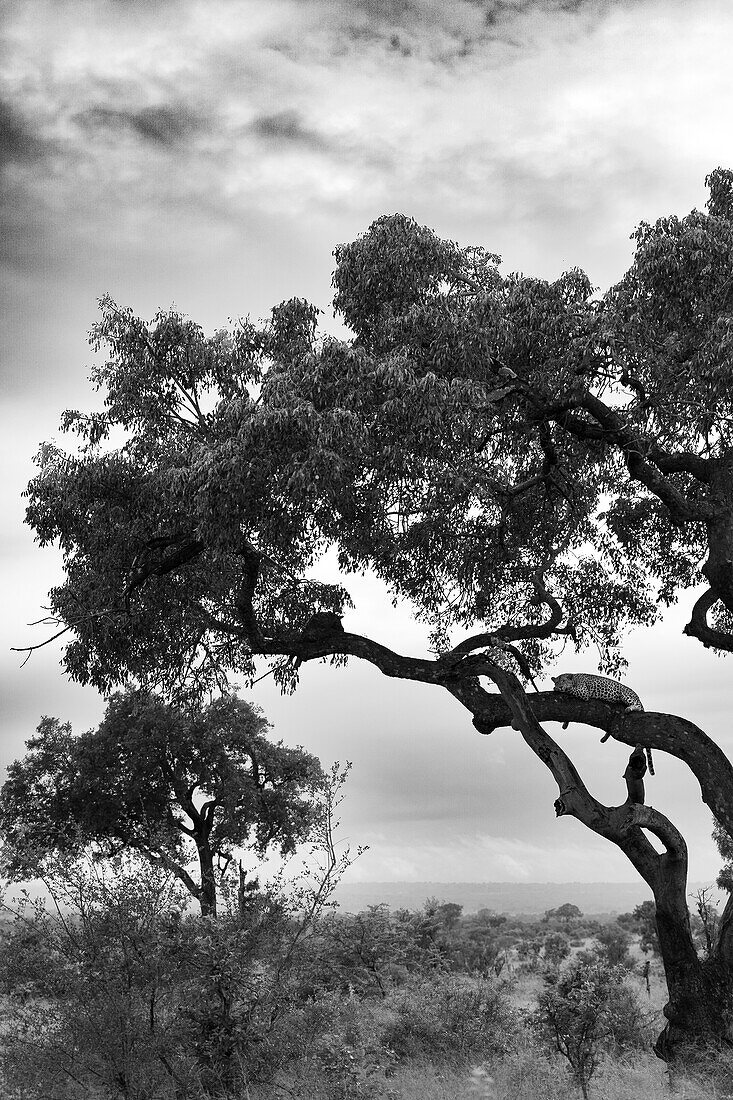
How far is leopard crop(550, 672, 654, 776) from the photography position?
13914 mm

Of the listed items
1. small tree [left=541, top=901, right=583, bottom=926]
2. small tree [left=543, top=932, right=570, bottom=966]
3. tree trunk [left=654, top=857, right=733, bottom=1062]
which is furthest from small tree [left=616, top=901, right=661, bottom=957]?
tree trunk [left=654, top=857, right=733, bottom=1062]

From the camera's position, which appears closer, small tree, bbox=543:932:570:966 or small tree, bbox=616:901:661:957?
small tree, bbox=543:932:570:966

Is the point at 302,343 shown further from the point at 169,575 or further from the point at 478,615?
the point at 478,615

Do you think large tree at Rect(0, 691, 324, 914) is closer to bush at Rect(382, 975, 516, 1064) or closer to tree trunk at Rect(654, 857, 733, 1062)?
bush at Rect(382, 975, 516, 1064)

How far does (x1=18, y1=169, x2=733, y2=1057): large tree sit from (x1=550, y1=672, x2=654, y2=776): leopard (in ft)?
0.46

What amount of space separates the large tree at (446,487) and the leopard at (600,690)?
14 cm

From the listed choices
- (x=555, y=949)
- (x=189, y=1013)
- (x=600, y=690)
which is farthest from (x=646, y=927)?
(x=189, y=1013)

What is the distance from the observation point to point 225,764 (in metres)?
27.0

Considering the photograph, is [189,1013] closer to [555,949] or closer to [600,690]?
[600,690]

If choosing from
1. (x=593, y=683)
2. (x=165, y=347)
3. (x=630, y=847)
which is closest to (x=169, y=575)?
(x=165, y=347)

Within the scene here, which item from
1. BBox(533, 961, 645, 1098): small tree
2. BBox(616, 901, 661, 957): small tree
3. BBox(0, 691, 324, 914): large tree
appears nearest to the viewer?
BBox(533, 961, 645, 1098): small tree

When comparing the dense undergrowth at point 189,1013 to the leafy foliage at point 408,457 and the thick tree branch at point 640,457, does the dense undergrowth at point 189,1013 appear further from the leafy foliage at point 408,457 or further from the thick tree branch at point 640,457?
the thick tree branch at point 640,457

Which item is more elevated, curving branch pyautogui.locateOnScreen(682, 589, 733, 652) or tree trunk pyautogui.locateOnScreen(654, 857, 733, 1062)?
curving branch pyautogui.locateOnScreen(682, 589, 733, 652)

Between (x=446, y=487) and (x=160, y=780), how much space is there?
16.5 metres
